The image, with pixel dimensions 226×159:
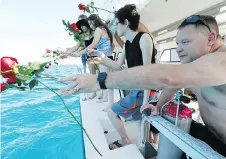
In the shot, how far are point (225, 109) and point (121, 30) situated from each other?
40.8 inches

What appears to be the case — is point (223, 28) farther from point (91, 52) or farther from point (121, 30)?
point (91, 52)

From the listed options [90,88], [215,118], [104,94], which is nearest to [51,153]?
[104,94]

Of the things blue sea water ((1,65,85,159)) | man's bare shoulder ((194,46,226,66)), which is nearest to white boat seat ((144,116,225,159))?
man's bare shoulder ((194,46,226,66))

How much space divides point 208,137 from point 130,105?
0.66 metres

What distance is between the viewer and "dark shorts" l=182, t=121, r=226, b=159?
830mm

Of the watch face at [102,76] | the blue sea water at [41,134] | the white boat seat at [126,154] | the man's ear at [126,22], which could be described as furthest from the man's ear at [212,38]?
the blue sea water at [41,134]

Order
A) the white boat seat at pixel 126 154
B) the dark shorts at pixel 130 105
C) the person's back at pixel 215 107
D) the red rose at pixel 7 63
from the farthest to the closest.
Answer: the dark shorts at pixel 130 105 < the white boat seat at pixel 126 154 < the person's back at pixel 215 107 < the red rose at pixel 7 63

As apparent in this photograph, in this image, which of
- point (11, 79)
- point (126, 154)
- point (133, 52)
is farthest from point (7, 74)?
point (133, 52)

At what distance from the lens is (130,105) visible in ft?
4.65

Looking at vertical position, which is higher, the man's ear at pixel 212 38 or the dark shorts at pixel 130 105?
the man's ear at pixel 212 38

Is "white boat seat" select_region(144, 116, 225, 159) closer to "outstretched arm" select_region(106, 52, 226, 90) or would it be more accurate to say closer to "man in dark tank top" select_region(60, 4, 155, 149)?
"outstretched arm" select_region(106, 52, 226, 90)

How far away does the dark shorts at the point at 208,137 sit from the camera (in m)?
0.83

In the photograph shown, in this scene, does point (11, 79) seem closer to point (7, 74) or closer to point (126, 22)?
point (7, 74)

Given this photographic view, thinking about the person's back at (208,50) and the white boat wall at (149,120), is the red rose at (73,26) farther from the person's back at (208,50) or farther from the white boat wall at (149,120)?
the person's back at (208,50)
